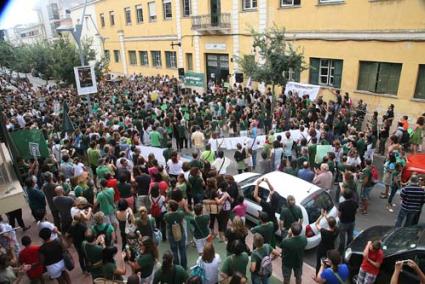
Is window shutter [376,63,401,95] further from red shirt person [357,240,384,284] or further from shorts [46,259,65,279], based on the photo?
shorts [46,259,65,279]

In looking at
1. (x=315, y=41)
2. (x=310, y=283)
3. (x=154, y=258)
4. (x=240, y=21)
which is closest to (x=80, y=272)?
(x=154, y=258)

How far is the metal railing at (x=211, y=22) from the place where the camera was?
24.5m

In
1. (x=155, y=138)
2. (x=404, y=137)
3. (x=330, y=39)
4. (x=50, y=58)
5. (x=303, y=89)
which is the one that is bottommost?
(x=404, y=137)

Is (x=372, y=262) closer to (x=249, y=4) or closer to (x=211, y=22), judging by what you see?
(x=249, y=4)

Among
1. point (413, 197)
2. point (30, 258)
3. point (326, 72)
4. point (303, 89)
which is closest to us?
point (30, 258)

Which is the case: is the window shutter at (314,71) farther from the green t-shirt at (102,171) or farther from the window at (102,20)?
the window at (102,20)

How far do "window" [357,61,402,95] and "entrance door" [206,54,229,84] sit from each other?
11076mm

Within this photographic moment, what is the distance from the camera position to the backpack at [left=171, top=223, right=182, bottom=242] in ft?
20.0

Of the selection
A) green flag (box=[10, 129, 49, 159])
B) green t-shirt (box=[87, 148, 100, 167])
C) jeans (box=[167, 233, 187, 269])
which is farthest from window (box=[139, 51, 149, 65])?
jeans (box=[167, 233, 187, 269])

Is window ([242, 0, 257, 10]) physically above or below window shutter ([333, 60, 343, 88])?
above

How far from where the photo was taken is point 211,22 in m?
25.6

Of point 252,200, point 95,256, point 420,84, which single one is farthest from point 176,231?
point 420,84

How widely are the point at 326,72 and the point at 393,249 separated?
14211mm

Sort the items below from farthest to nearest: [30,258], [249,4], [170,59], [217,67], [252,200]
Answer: [170,59]
[217,67]
[249,4]
[252,200]
[30,258]
